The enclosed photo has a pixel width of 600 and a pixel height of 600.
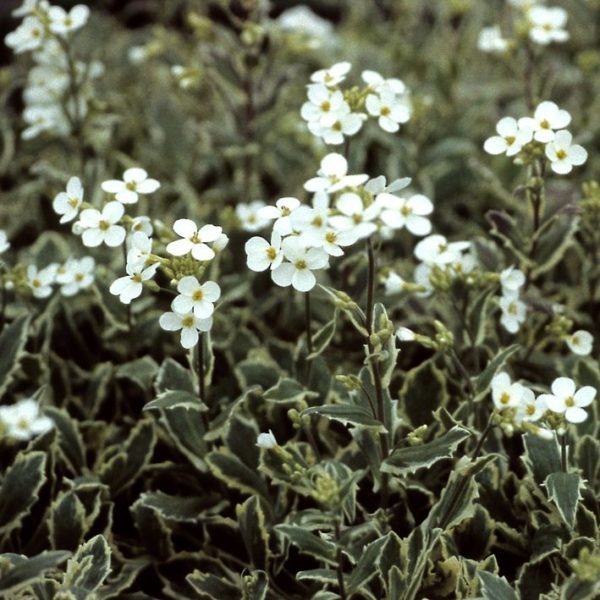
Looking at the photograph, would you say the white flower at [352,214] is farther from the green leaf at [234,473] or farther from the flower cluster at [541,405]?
the green leaf at [234,473]

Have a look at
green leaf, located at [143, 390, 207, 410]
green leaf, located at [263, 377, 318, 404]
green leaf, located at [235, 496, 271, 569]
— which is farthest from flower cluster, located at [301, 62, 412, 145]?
green leaf, located at [235, 496, 271, 569]

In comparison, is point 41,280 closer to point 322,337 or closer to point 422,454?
point 322,337

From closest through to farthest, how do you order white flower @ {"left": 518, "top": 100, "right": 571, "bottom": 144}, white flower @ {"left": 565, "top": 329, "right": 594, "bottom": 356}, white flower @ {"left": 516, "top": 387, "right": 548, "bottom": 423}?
white flower @ {"left": 516, "top": 387, "right": 548, "bottom": 423}, white flower @ {"left": 518, "top": 100, "right": 571, "bottom": 144}, white flower @ {"left": 565, "top": 329, "right": 594, "bottom": 356}

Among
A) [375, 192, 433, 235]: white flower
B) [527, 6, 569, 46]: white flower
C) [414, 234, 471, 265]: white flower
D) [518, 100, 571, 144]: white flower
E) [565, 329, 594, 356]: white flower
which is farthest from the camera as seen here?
[527, 6, 569, 46]: white flower

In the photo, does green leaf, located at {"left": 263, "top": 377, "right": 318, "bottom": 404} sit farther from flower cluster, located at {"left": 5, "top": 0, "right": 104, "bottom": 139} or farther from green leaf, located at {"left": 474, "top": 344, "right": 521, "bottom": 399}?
flower cluster, located at {"left": 5, "top": 0, "right": 104, "bottom": 139}

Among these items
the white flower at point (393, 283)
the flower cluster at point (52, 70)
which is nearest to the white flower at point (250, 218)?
the white flower at point (393, 283)

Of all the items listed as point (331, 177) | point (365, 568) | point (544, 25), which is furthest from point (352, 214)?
point (544, 25)
